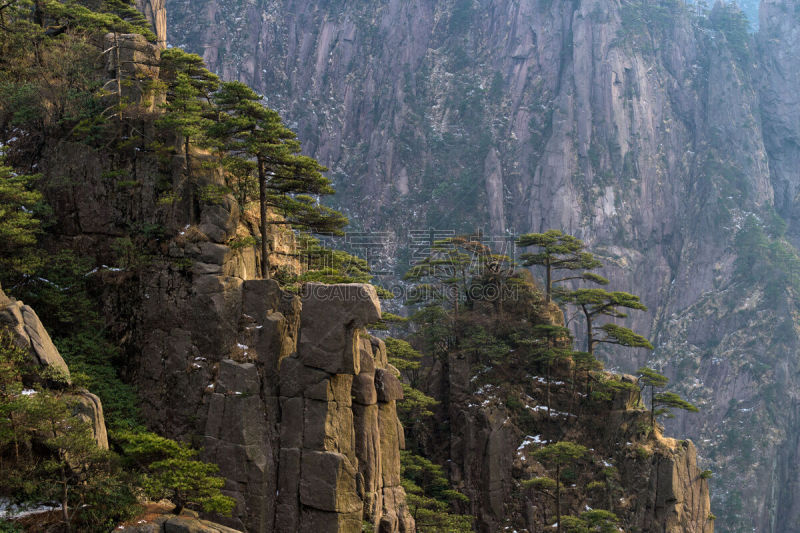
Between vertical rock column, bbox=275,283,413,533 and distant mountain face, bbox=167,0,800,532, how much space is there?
5998 cm

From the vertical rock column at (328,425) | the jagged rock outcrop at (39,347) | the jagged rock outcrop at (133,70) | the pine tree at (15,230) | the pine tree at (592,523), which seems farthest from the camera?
the pine tree at (592,523)

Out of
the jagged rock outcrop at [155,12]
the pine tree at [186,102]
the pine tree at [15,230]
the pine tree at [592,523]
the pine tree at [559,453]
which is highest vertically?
the jagged rock outcrop at [155,12]

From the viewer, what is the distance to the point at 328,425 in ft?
67.9

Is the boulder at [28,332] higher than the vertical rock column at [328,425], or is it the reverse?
the boulder at [28,332]

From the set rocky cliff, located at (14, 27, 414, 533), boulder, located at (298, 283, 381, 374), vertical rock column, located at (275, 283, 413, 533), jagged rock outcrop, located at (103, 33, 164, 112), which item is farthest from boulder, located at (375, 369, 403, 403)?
jagged rock outcrop, located at (103, 33, 164, 112)

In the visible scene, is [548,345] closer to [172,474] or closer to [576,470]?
[576,470]

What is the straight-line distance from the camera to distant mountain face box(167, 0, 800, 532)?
77438 millimetres

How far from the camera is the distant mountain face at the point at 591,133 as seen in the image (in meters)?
77.4

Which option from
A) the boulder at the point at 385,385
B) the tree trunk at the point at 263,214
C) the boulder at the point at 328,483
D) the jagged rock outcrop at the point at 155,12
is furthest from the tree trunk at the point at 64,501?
the jagged rock outcrop at the point at 155,12

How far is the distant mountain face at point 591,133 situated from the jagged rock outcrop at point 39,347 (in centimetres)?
6658

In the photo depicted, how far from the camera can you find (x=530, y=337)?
33500mm

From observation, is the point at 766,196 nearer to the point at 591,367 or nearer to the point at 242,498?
the point at 591,367

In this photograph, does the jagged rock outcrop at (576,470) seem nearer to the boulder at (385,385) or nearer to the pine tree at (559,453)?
the pine tree at (559,453)

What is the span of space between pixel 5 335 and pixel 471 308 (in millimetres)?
24409
